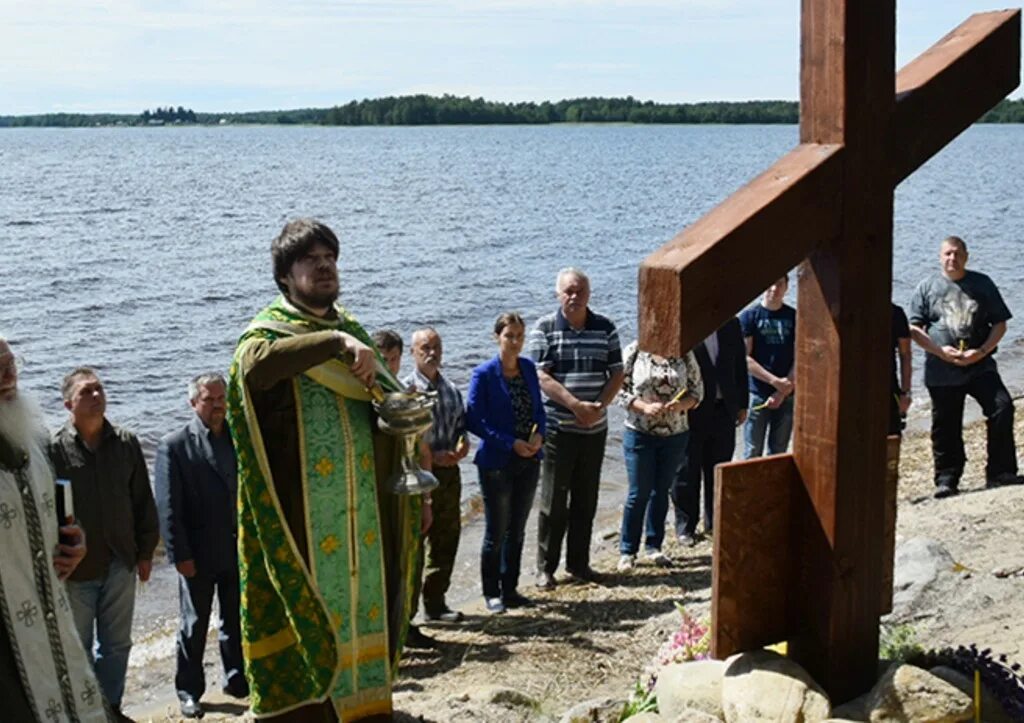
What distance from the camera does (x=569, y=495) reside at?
9625 millimetres

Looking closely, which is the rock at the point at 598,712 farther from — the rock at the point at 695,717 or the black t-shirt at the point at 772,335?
the black t-shirt at the point at 772,335

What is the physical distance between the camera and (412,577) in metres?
6.00

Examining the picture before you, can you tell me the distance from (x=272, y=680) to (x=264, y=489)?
2.44 ft

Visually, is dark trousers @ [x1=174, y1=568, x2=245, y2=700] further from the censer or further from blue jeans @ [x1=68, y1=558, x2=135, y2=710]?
the censer

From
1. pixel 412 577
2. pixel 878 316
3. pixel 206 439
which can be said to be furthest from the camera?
pixel 206 439

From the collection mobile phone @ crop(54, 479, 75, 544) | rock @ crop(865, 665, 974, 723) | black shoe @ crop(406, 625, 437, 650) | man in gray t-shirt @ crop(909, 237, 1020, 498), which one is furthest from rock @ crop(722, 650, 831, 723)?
man in gray t-shirt @ crop(909, 237, 1020, 498)

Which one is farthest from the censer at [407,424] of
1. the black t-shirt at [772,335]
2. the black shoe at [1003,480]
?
the black shoe at [1003,480]

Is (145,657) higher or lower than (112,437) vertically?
lower

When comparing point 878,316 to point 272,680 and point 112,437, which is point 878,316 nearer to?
point 272,680

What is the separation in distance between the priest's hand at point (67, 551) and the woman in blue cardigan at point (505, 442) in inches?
154

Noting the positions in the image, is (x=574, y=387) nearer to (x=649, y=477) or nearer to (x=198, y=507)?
(x=649, y=477)

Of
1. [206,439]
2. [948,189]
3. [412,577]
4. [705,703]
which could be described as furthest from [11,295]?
[948,189]

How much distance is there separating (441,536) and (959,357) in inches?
162

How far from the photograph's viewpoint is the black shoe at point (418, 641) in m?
8.12
